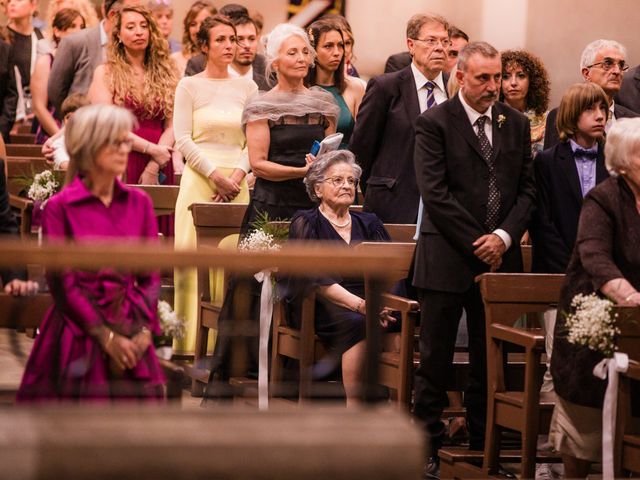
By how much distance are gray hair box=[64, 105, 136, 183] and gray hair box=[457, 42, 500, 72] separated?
208cm

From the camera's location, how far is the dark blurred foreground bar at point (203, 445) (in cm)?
325

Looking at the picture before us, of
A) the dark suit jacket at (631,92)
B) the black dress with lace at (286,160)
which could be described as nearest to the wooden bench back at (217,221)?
the black dress with lace at (286,160)

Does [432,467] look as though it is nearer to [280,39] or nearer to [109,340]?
[280,39]

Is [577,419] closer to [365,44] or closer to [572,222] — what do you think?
[572,222]

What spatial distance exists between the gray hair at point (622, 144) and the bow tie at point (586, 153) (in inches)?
32.9

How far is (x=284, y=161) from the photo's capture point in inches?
278

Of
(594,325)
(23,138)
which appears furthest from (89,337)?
(23,138)

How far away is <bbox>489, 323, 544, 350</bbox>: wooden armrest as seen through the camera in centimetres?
541

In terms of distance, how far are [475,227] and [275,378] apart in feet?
7.62

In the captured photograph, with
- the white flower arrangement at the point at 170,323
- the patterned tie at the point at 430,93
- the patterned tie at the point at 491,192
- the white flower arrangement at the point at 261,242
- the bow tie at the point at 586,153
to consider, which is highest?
the patterned tie at the point at 430,93

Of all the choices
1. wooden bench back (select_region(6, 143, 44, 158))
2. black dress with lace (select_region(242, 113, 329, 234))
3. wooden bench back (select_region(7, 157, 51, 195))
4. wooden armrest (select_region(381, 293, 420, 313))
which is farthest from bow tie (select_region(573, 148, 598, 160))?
wooden bench back (select_region(6, 143, 44, 158))

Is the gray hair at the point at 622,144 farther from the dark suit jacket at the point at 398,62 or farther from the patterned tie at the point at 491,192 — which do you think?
the dark suit jacket at the point at 398,62

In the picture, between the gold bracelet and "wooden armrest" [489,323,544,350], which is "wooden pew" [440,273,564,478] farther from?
the gold bracelet

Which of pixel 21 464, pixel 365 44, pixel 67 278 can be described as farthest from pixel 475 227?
pixel 365 44
